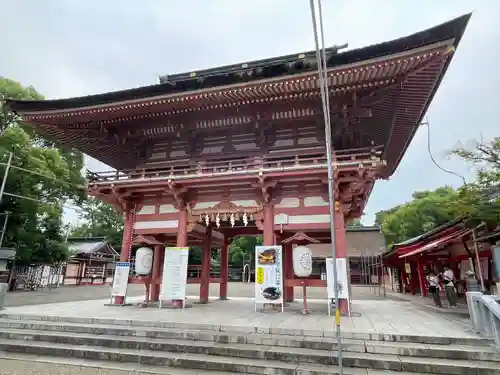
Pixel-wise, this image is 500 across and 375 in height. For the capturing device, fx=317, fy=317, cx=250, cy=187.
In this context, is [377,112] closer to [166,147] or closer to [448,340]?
[448,340]

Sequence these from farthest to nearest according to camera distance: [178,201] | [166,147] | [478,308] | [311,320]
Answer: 1. [166,147]
2. [178,201]
3. [311,320]
4. [478,308]

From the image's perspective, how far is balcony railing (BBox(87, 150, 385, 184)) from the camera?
31.6 feet

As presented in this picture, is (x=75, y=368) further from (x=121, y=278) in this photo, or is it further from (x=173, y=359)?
(x=121, y=278)

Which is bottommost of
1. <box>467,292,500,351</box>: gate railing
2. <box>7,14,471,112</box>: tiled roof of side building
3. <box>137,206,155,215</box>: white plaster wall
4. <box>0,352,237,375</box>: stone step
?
<box>0,352,237,375</box>: stone step

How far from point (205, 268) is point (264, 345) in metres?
7.78

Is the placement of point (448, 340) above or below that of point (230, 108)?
below

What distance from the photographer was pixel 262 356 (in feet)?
20.0

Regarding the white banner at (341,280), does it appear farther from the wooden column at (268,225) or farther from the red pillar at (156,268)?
the red pillar at (156,268)

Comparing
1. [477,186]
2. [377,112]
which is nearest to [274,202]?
[377,112]

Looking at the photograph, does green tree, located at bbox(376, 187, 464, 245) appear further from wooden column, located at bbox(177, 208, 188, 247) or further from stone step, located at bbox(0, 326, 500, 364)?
stone step, located at bbox(0, 326, 500, 364)

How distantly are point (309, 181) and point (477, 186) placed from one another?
201 inches

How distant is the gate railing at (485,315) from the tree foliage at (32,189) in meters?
20.7

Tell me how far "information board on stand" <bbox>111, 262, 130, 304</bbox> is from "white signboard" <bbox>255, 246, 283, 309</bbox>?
16.7ft

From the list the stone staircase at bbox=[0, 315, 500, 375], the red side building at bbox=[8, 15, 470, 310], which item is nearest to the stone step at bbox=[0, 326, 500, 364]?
the stone staircase at bbox=[0, 315, 500, 375]
